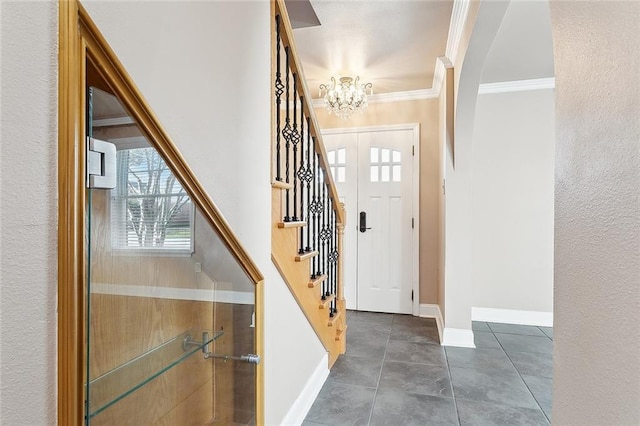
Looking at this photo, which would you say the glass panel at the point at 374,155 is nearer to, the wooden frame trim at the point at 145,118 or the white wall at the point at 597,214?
the wooden frame trim at the point at 145,118

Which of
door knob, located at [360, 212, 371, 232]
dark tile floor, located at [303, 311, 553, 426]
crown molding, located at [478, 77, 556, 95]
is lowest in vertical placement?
dark tile floor, located at [303, 311, 553, 426]

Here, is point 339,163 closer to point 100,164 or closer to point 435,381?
point 435,381

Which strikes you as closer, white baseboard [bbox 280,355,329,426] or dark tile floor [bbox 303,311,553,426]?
white baseboard [bbox 280,355,329,426]

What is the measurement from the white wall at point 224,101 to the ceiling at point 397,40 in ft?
3.82

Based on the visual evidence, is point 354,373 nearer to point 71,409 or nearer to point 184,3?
point 71,409

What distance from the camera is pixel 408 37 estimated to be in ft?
9.27

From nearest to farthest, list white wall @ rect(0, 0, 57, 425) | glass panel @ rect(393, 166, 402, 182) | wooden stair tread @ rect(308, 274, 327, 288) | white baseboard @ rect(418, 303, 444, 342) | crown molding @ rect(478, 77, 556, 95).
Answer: white wall @ rect(0, 0, 57, 425) → wooden stair tread @ rect(308, 274, 327, 288) → crown molding @ rect(478, 77, 556, 95) → white baseboard @ rect(418, 303, 444, 342) → glass panel @ rect(393, 166, 402, 182)

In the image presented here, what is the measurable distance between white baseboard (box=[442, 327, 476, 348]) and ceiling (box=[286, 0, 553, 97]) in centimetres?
239

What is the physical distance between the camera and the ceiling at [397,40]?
2436 mm

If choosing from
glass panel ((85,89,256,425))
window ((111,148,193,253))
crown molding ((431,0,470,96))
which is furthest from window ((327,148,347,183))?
window ((111,148,193,253))

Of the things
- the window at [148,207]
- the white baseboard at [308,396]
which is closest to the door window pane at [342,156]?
the white baseboard at [308,396]

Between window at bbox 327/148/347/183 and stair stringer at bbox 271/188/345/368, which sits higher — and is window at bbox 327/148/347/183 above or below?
above

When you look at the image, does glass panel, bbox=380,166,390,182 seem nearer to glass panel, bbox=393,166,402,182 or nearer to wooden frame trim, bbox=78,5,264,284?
glass panel, bbox=393,166,402,182

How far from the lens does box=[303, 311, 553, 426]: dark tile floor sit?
201cm
